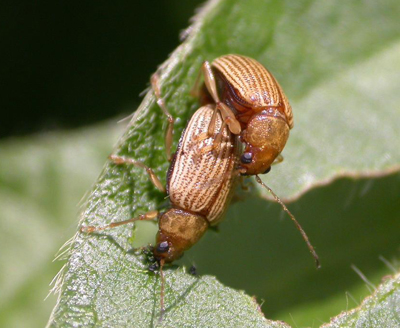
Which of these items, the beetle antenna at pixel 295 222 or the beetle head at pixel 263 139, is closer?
the beetle head at pixel 263 139

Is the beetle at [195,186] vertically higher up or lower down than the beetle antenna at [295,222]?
higher up

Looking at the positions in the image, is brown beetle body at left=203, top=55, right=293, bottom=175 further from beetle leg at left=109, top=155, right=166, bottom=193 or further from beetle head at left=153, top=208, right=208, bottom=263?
beetle leg at left=109, top=155, right=166, bottom=193

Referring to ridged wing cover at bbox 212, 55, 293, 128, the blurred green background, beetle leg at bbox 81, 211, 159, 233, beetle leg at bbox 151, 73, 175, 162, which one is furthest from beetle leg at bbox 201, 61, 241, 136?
beetle leg at bbox 81, 211, 159, 233

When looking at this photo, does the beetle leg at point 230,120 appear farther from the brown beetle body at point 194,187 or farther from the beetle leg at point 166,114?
the beetle leg at point 166,114

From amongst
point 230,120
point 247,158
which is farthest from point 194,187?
point 230,120

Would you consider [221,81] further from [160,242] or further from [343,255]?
[343,255]

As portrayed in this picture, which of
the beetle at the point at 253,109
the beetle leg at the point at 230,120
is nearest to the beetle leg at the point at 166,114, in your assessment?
the beetle at the point at 253,109

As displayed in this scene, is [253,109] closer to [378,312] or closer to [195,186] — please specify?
[195,186]
